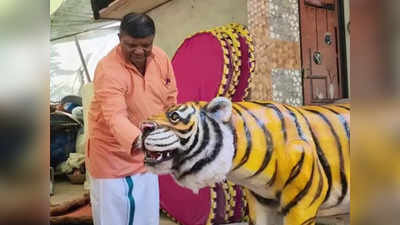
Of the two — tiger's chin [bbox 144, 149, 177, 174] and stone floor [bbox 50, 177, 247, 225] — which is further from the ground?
tiger's chin [bbox 144, 149, 177, 174]

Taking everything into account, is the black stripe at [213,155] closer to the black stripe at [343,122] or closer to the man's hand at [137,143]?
the man's hand at [137,143]

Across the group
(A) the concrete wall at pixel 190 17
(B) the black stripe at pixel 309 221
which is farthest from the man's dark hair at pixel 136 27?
(B) the black stripe at pixel 309 221

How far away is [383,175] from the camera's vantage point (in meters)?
0.25

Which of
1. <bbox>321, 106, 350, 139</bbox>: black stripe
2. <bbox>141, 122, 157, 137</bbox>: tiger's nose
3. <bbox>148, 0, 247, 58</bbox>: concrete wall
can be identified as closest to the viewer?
<bbox>141, 122, 157, 137</bbox>: tiger's nose

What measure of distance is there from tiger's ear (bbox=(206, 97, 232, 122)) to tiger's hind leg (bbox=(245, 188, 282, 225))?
0.47 feet

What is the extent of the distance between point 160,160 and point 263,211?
7.4 inches

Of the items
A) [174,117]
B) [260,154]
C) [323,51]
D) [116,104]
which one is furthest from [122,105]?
[323,51]

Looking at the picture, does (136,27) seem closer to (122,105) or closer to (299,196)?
(122,105)

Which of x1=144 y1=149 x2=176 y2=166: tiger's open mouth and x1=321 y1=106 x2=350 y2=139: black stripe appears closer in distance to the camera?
x1=144 y1=149 x2=176 y2=166: tiger's open mouth

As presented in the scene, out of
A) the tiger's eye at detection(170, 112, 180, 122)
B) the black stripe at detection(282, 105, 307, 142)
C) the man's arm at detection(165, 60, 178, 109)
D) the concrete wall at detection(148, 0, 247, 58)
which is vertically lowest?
the black stripe at detection(282, 105, 307, 142)

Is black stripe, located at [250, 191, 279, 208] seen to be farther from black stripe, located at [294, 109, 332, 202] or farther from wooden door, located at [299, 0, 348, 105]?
wooden door, located at [299, 0, 348, 105]

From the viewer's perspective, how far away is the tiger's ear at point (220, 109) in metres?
0.59

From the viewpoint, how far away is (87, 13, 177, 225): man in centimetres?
66

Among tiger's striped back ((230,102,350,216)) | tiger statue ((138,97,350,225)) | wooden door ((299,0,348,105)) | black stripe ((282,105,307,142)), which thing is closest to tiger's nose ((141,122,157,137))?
tiger statue ((138,97,350,225))
